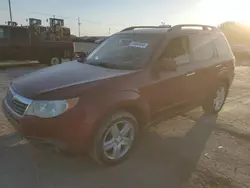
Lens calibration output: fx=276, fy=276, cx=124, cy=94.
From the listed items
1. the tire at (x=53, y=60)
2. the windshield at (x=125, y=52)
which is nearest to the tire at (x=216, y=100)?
the windshield at (x=125, y=52)

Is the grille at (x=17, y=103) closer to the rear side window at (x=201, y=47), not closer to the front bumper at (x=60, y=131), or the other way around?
the front bumper at (x=60, y=131)

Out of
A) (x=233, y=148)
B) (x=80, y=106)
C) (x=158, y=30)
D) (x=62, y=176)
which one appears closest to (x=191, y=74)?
(x=158, y=30)

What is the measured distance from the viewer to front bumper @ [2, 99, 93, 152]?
3.06 metres

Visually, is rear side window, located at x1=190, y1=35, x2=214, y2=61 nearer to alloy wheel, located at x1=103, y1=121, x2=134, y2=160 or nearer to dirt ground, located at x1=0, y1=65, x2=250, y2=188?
dirt ground, located at x1=0, y1=65, x2=250, y2=188

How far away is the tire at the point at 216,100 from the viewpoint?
5514 mm

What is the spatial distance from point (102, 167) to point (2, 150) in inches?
59.4

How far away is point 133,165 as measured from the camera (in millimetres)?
3623

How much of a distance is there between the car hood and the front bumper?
33 centimetres

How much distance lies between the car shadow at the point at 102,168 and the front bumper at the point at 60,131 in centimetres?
41

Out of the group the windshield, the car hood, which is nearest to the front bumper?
the car hood

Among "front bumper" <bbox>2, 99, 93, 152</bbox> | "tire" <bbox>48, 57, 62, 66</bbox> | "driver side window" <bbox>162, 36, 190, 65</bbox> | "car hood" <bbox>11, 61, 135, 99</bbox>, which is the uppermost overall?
"driver side window" <bbox>162, 36, 190, 65</bbox>

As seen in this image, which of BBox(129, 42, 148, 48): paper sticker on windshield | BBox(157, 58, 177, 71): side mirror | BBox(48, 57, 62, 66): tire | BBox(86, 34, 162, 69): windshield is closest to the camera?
BBox(157, 58, 177, 71): side mirror

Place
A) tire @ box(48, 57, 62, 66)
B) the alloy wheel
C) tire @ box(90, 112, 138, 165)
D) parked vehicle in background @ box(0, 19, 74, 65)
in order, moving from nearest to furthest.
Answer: tire @ box(90, 112, 138, 165) → the alloy wheel → parked vehicle in background @ box(0, 19, 74, 65) → tire @ box(48, 57, 62, 66)

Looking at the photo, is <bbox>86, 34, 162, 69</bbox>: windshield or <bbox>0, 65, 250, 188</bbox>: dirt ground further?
<bbox>86, 34, 162, 69</bbox>: windshield
